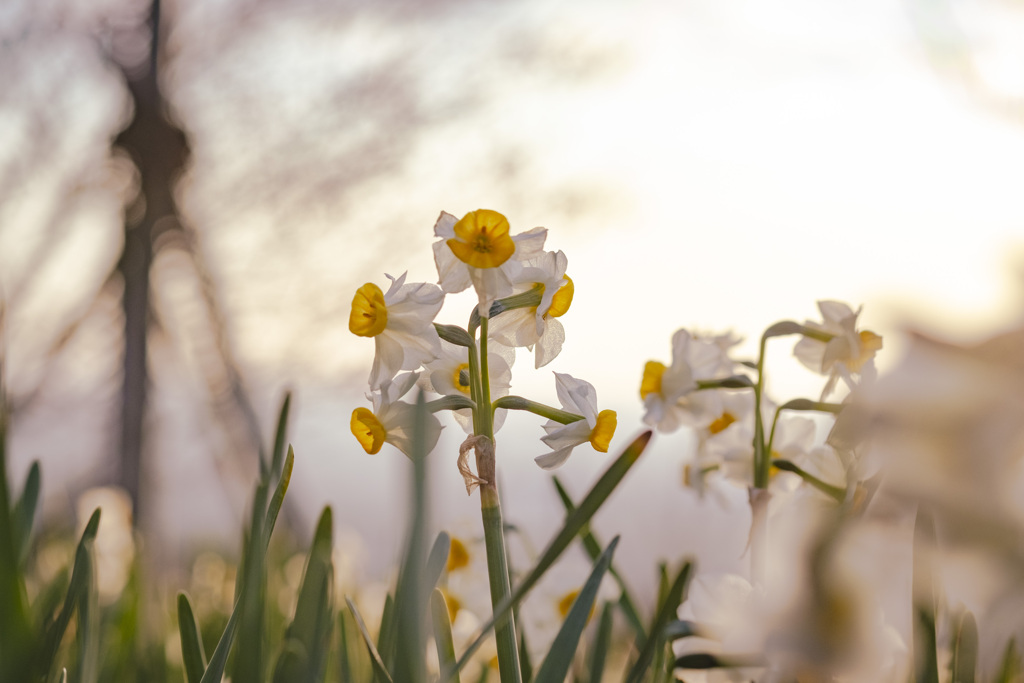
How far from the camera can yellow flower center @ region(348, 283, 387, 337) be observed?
1.10 ft

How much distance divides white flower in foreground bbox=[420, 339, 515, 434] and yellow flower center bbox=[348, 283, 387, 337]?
30 millimetres

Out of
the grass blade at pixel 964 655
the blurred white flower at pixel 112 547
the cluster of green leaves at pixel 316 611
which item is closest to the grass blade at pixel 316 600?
the cluster of green leaves at pixel 316 611

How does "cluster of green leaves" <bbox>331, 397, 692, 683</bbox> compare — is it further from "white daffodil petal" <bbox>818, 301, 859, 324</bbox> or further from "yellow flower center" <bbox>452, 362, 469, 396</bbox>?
"white daffodil petal" <bbox>818, 301, 859, 324</bbox>

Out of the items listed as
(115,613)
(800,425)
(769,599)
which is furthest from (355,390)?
(769,599)

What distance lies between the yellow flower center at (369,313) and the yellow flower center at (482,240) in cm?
4

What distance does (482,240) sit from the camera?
12.9 inches

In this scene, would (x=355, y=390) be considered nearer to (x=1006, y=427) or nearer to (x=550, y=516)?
(x=550, y=516)

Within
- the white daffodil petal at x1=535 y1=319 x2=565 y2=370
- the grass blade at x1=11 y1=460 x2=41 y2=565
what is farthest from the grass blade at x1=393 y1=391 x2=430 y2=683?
the grass blade at x1=11 y1=460 x2=41 y2=565

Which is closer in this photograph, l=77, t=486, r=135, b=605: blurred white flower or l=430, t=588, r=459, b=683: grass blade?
l=430, t=588, r=459, b=683: grass blade

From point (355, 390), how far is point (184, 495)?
0.78 metres

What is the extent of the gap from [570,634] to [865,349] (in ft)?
0.85

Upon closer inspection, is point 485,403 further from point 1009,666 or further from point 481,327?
point 1009,666

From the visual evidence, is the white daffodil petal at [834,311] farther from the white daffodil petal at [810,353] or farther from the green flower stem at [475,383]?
the green flower stem at [475,383]

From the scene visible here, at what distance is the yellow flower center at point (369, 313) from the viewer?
13.1 inches
